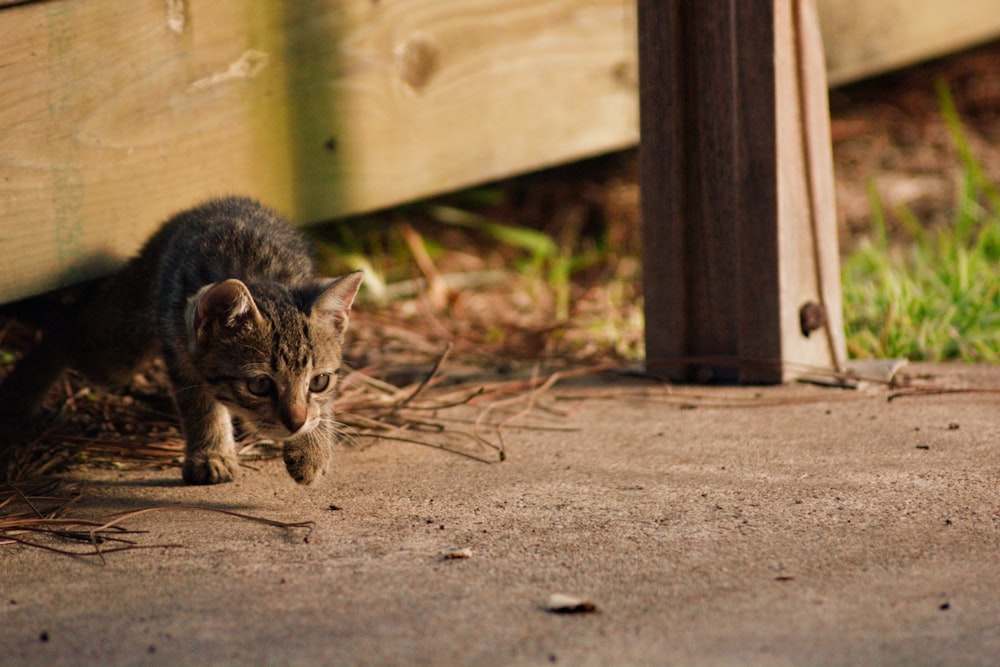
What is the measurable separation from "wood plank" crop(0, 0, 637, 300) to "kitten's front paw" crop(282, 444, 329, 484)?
38.5 inches

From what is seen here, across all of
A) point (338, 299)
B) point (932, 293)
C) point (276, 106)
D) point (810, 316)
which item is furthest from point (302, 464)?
point (932, 293)

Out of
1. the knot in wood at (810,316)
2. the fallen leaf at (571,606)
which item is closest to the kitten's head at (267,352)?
the fallen leaf at (571,606)

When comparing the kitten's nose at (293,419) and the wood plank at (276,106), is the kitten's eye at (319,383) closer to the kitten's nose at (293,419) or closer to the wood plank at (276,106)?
the kitten's nose at (293,419)

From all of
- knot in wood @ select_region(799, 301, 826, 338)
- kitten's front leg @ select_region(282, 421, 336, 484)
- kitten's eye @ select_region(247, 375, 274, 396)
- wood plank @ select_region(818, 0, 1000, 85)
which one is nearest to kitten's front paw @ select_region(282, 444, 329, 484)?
kitten's front leg @ select_region(282, 421, 336, 484)

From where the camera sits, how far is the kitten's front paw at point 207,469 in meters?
2.82

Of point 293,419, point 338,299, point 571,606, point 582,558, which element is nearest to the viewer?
point 571,606

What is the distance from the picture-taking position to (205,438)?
2887 millimetres

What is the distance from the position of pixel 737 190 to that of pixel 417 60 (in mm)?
1482

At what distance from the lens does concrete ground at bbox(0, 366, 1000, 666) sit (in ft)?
5.94

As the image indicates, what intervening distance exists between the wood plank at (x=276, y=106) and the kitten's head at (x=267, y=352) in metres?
0.66

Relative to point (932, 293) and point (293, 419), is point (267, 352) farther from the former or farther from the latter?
point (932, 293)

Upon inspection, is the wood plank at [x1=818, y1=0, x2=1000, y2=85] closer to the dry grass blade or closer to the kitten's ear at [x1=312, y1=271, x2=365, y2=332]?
the kitten's ear at [x1=312, y1=271, x2=365, y2=332]

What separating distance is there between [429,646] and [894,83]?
655 cm

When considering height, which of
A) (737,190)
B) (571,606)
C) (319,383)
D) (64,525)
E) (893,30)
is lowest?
(571,606)
